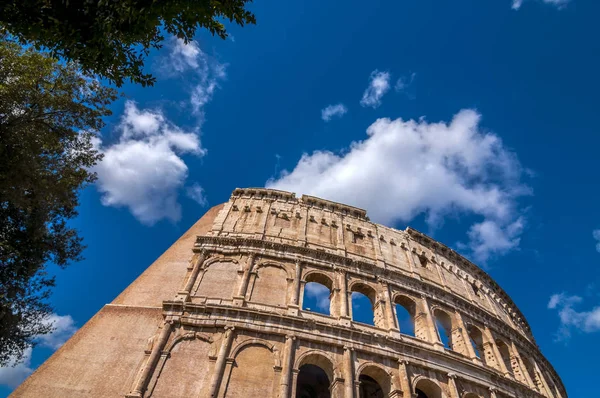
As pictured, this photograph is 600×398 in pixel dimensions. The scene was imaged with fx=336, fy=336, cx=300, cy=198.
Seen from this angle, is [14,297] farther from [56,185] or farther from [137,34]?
[137,34]

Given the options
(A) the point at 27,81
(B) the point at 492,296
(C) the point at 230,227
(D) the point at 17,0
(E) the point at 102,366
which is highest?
(B) the point at 492,296

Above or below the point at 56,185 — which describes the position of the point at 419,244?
above

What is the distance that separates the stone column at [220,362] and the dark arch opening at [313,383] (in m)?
4.75

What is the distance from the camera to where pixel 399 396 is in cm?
1338

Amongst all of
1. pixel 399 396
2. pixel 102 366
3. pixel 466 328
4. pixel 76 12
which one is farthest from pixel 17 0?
pixel 466 328

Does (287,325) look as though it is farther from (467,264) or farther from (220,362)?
(467,264)

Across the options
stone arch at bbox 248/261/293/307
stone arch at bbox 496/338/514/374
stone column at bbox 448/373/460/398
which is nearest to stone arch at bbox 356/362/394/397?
stone column at bbox 448/373/460/398

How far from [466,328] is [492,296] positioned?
778 cm

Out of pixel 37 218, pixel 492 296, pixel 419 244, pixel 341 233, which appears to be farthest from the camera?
pixel 492 296

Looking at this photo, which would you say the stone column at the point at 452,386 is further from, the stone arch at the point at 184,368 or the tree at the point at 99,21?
the tree at the point at 99,21

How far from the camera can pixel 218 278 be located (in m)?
16.3

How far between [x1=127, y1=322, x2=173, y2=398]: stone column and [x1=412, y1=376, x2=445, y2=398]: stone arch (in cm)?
1033

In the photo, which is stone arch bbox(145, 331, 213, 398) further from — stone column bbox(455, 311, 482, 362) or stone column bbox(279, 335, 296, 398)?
stone column bbox(455, 311, 482, 362)

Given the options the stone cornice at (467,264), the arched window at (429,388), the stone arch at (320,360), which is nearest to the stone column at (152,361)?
the stone arch at (320,360)
